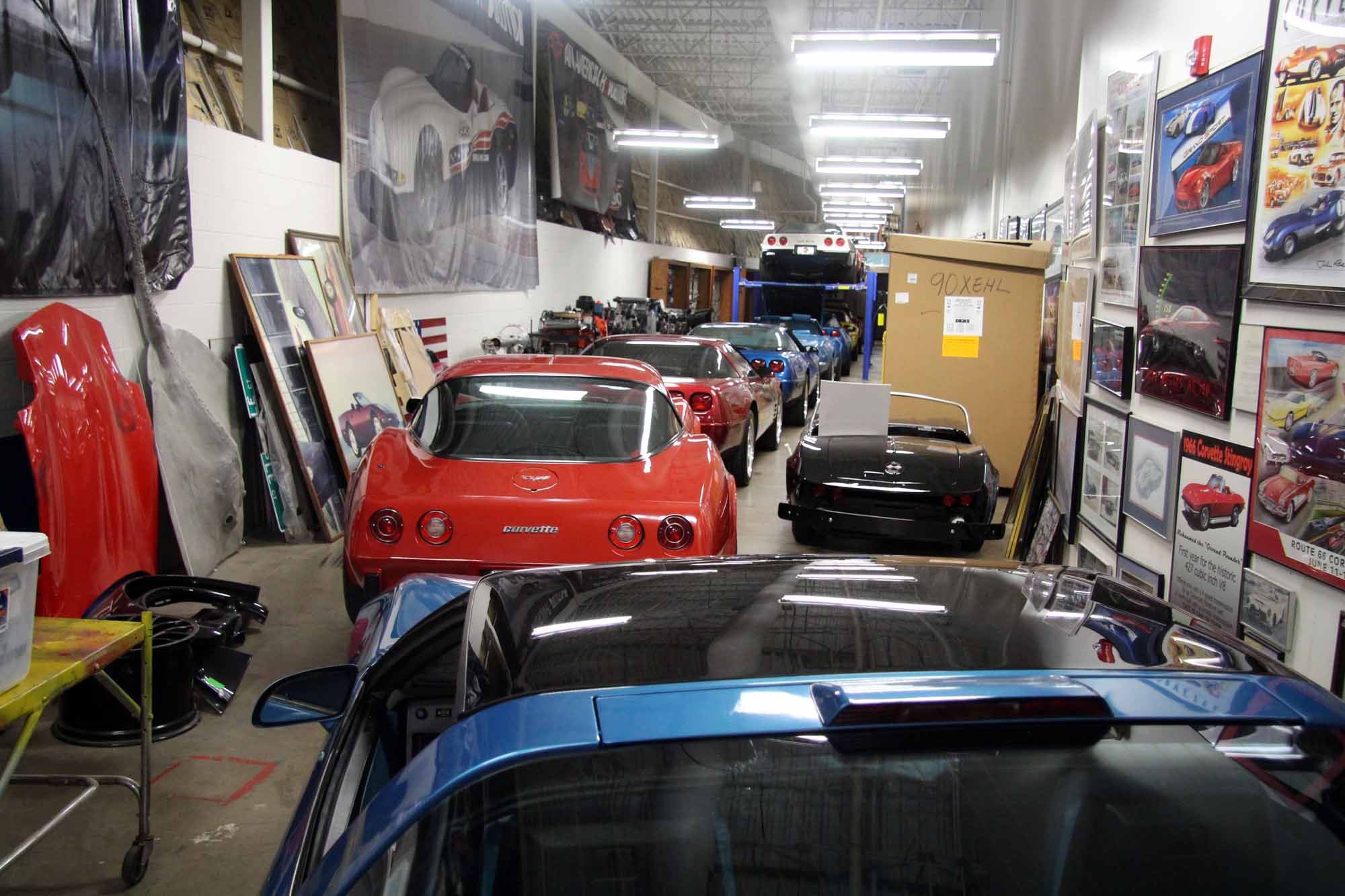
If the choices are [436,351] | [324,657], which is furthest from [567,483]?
[436,351]

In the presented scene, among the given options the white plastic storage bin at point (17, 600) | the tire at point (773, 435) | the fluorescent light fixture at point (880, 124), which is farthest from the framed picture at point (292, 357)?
the fluorescent light fixture at point (880, 124)

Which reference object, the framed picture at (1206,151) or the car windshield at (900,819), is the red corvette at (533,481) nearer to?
the framed picture at (1206,151)

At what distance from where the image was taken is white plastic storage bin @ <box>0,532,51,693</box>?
2469mm

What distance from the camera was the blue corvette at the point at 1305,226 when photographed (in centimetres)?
274

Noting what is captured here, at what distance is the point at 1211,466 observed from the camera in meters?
3.57

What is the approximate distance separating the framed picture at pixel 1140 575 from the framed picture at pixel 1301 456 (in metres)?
0.96

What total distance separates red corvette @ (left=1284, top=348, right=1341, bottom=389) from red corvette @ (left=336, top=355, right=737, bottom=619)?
8.29ft

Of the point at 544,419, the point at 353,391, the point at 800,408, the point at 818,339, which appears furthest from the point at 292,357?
the point at 818,339

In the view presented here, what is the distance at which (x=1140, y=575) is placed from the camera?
4.35 meters

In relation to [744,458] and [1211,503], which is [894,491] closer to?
[1211,503]

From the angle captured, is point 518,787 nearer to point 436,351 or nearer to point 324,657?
point 324,657

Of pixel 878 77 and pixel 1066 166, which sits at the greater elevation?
pixel 878 77

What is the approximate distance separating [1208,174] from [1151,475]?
1.30 metres

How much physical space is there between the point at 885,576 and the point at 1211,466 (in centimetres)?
218
